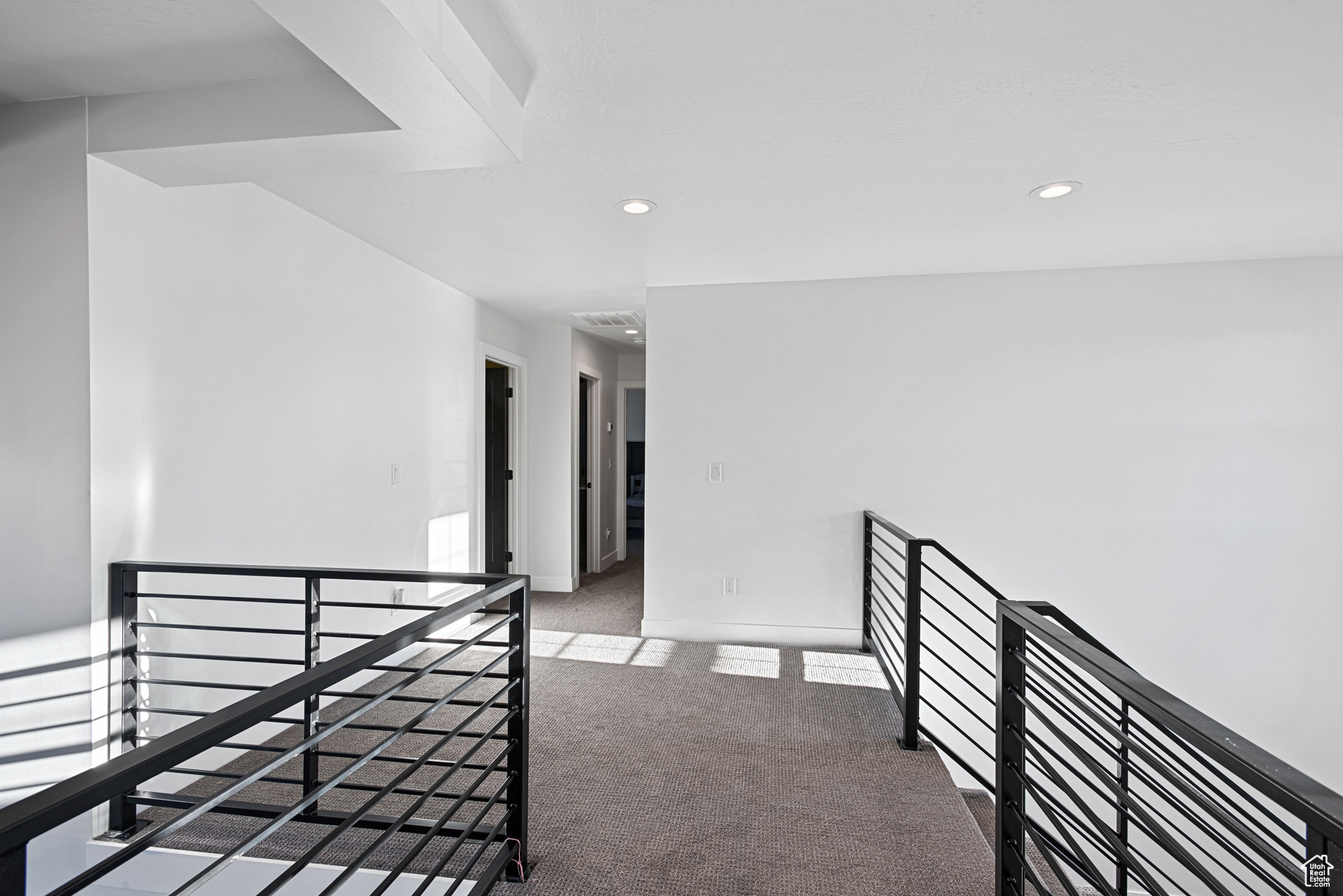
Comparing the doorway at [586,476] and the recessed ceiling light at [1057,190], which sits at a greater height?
the recessed ceiling light at [1057,190]

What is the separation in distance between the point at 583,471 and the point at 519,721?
15.2 feet

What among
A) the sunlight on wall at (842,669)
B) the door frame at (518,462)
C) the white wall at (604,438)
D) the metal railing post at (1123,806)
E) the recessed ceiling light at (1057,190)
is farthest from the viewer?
the white wall at (604,438)

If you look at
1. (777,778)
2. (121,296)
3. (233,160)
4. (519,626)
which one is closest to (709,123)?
(233,160)

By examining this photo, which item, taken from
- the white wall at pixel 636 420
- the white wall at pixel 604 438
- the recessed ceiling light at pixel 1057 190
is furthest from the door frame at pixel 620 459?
the recessed ceiling light at pixel 1057 190

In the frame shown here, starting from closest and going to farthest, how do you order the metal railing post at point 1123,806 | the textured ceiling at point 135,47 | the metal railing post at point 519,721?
1. the metal railing post at point 1123,806
2. the textured ceiling at point 135,47
3. the metal railing post at point 519,721

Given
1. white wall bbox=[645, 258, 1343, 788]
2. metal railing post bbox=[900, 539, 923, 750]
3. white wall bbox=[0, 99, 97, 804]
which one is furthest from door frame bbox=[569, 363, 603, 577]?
white wall bbox=[0, 99, 97, 804]

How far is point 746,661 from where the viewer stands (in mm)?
3947

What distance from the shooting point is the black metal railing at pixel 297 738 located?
100 cm

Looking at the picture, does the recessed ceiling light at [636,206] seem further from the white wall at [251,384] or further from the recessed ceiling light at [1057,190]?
the recessed ceiling light at [1057,190]

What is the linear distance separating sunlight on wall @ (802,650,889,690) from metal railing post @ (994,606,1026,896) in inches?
75.3

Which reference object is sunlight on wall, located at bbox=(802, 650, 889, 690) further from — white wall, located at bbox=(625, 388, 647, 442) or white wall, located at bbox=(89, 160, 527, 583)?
white wall, located at bbox=(625, 388, 647, 442)

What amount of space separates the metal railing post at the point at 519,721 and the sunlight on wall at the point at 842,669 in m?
1.99

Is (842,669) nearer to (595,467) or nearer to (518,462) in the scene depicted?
(518,462)

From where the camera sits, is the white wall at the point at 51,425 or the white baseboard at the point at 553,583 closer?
the white wall at the point at 51,425
